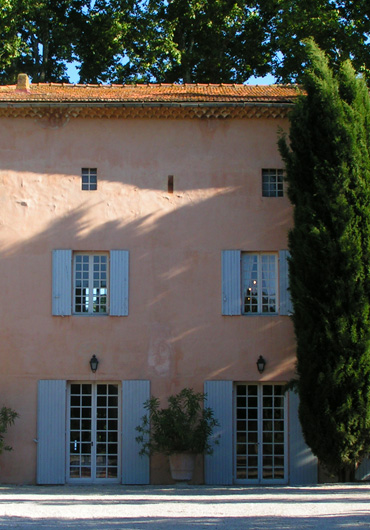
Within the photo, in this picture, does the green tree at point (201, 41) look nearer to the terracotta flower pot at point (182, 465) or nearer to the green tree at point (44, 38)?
the green tree at point (44, 38)

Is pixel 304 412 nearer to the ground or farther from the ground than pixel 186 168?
nearer to the ground

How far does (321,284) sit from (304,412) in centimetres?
226

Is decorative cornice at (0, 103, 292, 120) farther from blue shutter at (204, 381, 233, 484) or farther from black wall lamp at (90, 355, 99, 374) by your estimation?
blue shutter at (204, 381, 233, 484)

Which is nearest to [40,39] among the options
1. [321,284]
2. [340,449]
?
[321,284]

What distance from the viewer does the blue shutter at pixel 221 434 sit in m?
16.7

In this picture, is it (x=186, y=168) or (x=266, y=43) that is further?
(x=266, y=43)

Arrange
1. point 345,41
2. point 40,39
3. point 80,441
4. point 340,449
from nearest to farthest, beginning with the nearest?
1. point 340,449
2. point 80,441
3. point 345,41
4. point 40,39

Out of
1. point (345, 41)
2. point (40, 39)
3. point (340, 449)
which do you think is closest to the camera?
point (340, 449)

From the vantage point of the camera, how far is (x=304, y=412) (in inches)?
614

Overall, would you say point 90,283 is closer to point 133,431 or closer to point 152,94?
point 133,431

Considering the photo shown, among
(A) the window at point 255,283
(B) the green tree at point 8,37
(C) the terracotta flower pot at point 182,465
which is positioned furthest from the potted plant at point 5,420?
(B) the green tree at point 8,37

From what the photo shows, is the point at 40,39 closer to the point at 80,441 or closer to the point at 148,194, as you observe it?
the point at 148,194

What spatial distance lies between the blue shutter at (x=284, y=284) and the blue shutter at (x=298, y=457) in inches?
64.2

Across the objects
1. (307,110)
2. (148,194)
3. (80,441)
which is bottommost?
(80,441)
